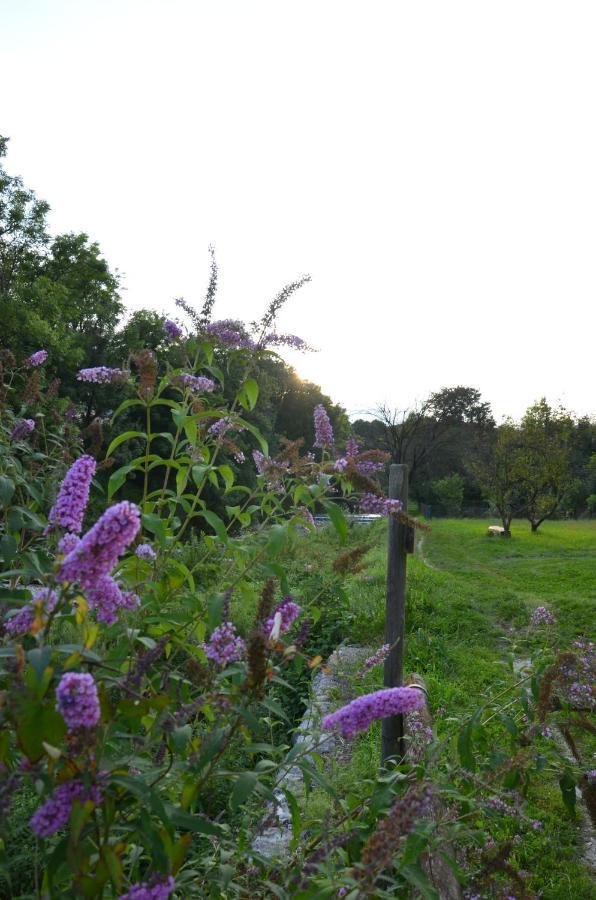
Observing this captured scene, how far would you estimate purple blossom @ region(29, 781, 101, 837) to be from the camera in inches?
42.4

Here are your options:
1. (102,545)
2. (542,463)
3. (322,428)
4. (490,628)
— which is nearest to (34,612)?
(102,545)

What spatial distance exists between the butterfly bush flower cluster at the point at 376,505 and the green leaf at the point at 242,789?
99cm

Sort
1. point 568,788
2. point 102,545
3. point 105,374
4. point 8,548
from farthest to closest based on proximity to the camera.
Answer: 1. point 568,788
2. point 105,374
3. point 8,548
4. point 102,545

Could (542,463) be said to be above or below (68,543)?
above

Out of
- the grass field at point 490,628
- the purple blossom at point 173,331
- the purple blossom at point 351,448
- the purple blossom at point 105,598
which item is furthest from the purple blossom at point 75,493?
the grass field at point 490,628

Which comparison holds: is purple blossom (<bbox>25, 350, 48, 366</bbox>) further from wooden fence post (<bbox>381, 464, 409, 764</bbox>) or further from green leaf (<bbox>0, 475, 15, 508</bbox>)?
wooden fence post (<bbox>381, 464, 409, 764</bbox>)

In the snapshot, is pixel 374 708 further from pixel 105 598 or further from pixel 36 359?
pixel 36 359

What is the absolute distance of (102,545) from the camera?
1105 millimetres

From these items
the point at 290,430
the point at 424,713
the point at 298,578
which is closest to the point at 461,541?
the point at 298,578

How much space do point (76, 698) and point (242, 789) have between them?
0.56m

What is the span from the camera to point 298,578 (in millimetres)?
9812

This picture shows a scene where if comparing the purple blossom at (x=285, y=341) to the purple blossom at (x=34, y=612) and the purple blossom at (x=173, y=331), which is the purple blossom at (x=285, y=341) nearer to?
the purple blossom at (x=173, y=331)

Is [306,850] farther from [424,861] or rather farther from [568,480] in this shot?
[568,480]

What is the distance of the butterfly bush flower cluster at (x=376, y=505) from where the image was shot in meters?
2.25
